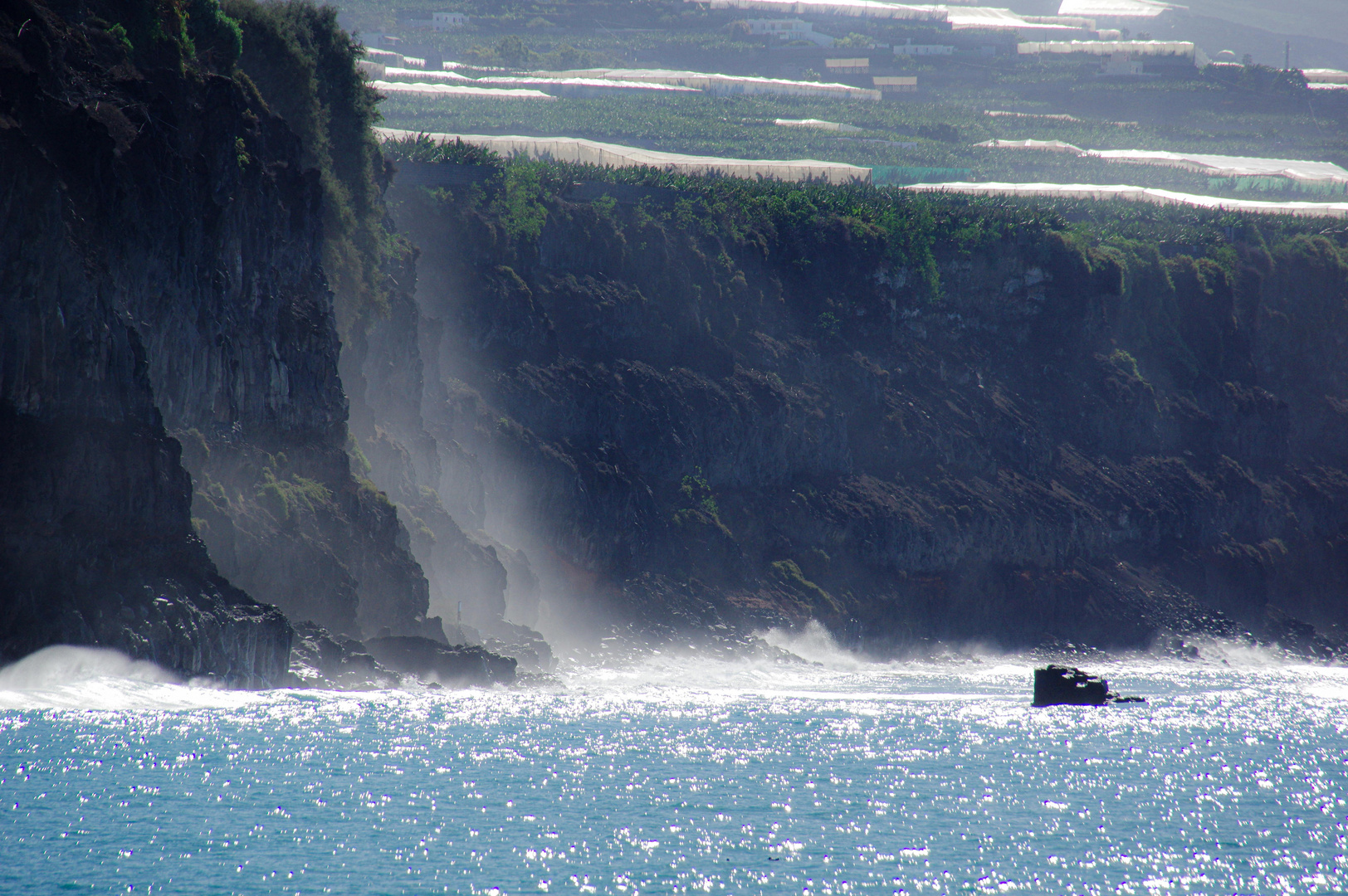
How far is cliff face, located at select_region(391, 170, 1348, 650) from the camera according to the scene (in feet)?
221

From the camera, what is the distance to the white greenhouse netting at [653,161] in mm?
93250

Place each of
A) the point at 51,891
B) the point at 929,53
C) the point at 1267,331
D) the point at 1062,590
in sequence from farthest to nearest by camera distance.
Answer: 1. the point at 929,53
2. the point at 1267,331
3. the point at 1062,590
4. the point at 51,891

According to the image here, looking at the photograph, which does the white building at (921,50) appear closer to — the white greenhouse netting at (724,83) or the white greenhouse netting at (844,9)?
the white greenhouse netting at (844,9)

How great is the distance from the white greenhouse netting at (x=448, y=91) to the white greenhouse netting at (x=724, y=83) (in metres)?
11.8

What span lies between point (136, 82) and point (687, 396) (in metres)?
35.9

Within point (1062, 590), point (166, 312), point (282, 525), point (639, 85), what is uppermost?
point (639, 85)

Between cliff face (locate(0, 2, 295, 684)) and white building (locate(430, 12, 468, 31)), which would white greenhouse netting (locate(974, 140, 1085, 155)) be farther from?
cliff face (locate(0, 2, 295, 684))

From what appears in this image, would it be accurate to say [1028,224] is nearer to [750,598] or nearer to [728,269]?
[728,269]

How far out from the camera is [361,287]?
54875 mm

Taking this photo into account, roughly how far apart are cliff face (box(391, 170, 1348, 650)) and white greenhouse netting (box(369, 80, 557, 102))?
56098 mm

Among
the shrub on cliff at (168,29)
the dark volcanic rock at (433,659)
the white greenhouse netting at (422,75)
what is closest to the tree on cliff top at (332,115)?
the shrub on cliff at (168,29)

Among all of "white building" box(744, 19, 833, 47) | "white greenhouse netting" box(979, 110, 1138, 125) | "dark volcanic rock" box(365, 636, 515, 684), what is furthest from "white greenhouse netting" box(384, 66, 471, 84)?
"dark volcanic rock" box(365, 636, 515, 684)

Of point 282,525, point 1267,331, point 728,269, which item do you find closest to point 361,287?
point 282,525

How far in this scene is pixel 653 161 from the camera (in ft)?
316
